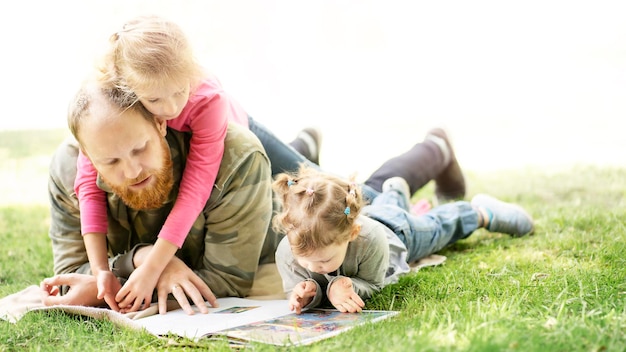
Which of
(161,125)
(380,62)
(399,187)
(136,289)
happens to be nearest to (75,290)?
(136,289)

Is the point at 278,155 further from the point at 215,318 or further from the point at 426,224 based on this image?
the point at 215,318

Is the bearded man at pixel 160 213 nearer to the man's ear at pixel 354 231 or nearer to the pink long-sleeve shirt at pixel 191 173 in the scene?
the pink long-sleeve shirt at pixel 191 173

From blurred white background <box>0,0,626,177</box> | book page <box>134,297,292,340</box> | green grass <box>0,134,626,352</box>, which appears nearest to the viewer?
green grass <box>0,134,626,352</box>

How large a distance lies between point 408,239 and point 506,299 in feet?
3.31

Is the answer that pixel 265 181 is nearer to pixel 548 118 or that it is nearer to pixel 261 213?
pixel 261 213

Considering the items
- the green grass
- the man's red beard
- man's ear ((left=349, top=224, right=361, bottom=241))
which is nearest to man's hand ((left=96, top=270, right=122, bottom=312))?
the green grass

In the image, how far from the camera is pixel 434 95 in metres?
12.2

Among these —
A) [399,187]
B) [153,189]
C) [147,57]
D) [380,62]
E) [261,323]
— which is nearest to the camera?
[261,323]

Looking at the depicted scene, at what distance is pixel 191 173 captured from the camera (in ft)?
10.1

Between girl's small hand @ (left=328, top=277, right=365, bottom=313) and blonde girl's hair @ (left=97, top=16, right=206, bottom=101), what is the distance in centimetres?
96

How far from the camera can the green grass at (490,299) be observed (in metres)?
2.19

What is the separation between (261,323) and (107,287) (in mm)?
735

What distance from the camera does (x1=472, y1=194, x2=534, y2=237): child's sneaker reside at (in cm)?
410

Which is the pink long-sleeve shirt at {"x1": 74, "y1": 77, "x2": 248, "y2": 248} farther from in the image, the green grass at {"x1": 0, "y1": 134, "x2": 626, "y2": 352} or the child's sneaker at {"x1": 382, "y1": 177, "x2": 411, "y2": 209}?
the child's sneaker at {"x1": 382, "y1": 177, "x2": 411, "y2": 209}
